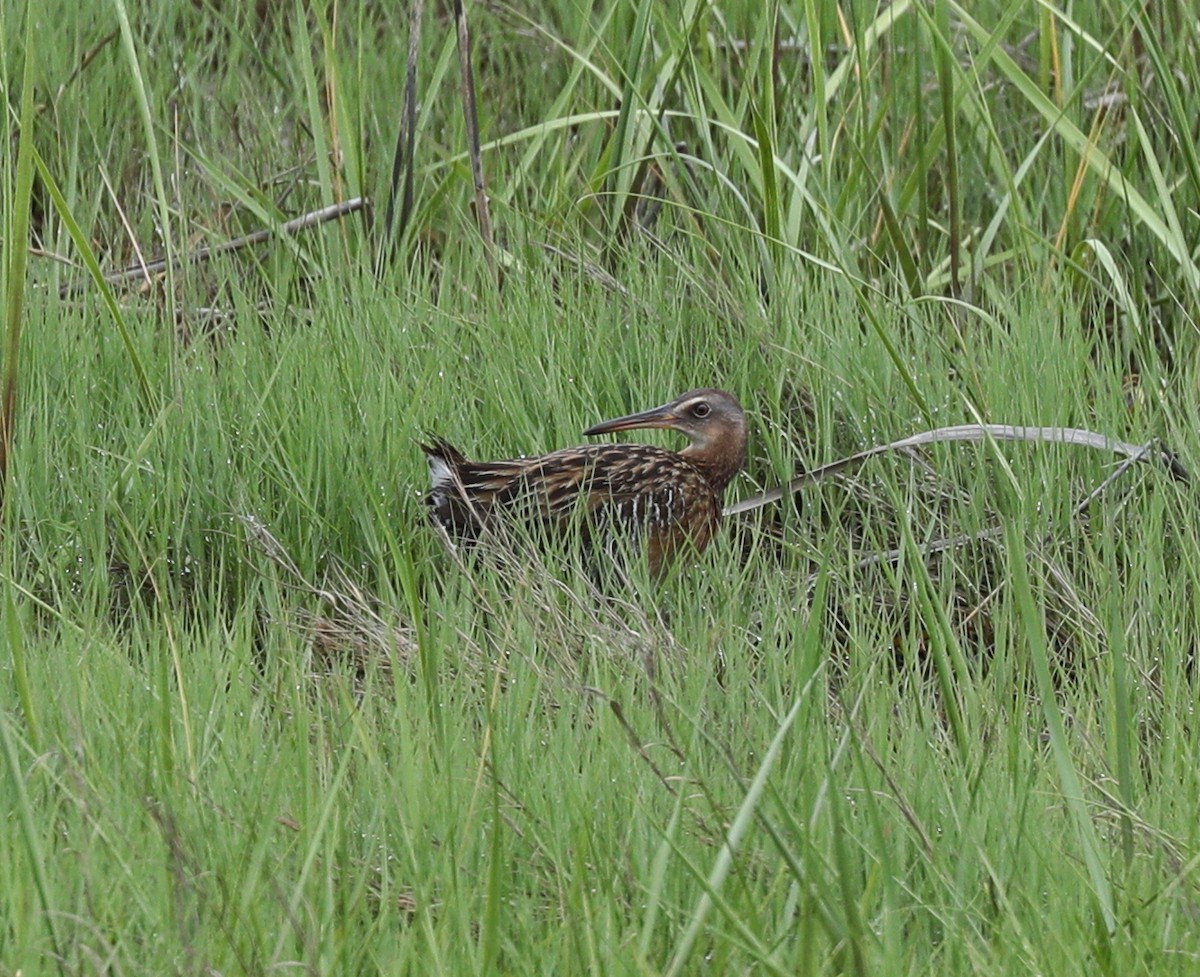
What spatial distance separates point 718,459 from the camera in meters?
4.07

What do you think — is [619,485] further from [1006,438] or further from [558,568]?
[1006,438]

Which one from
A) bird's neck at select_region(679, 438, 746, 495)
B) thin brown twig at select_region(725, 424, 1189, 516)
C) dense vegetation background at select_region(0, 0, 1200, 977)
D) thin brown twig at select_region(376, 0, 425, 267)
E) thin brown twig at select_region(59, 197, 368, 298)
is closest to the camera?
dense vegetation background at select_region(0, 0, 1200, 977)

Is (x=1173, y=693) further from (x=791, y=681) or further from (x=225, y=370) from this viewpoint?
(x=225, y=370)

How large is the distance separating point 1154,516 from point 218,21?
12.8ft

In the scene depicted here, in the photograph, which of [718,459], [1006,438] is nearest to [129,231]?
[718,459]

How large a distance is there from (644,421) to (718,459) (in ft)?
0.62

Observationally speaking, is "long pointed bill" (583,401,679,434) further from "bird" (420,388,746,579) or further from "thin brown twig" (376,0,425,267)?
"thin brown twig" (376,0,425,267)

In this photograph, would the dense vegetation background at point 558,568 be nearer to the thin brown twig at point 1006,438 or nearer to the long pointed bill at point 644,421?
the thin brown twig at point 1006,438

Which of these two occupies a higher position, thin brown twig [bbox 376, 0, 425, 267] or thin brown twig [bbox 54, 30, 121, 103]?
thin brown twig [bbox 54, 30, 121, 103]

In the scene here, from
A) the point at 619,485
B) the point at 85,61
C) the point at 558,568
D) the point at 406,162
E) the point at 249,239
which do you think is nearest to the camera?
the point at 558,568

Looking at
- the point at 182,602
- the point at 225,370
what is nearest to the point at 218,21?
the point at 225,370

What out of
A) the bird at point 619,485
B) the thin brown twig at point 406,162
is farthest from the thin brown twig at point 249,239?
the bird at point 619,485

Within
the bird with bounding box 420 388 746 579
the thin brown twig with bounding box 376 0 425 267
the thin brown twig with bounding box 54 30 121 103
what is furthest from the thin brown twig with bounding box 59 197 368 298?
the bird with bounding box 420 388 746 579

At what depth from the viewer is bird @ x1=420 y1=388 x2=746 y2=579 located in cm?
376
